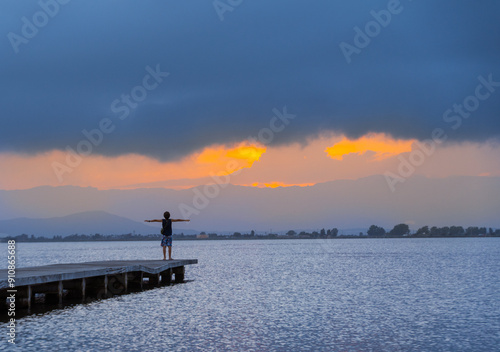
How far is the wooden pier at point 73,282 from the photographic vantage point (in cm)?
2358

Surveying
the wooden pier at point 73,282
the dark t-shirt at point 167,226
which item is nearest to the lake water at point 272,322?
the wooden pier at point 73,282

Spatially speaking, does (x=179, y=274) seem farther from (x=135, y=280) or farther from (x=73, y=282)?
(x=73, y=282)

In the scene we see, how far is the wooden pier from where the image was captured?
2358 cm

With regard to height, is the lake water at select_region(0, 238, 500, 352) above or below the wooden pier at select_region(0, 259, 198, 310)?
below

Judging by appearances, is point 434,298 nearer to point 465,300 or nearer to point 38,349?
point 465,300

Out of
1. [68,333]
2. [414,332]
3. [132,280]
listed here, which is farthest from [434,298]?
[68,333]

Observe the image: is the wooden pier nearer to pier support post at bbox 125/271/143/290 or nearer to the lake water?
pier support post at bbox 125/271/143/290

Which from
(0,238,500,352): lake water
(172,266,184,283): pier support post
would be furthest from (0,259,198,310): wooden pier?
(172,266,184,283): pier support post

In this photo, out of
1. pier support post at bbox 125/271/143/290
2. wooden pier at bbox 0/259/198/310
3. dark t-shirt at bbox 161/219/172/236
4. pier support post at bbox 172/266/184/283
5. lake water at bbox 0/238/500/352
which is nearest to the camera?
lake water at bbox 0/238/500/352

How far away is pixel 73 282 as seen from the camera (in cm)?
2789

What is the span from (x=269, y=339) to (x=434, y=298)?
53.0 feet

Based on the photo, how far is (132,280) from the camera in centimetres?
3419

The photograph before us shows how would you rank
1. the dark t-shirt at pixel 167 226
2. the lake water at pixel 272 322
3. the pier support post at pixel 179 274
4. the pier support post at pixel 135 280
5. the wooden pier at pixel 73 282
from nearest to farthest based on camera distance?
the lake water at pixel 272 322, the wooden pier at pixel 73 282, the dark t-shirt at pixel 167 226, the pier support post at pixel 135 280, the pier support post at pixel 179 274

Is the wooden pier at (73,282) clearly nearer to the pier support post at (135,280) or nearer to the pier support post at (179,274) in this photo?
the pier support post at (135,280)
